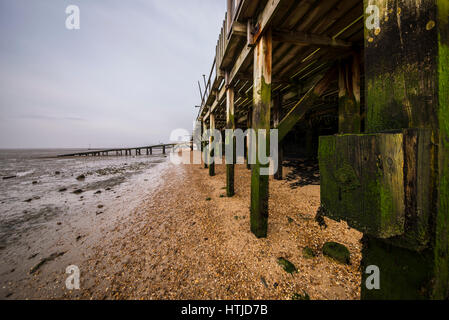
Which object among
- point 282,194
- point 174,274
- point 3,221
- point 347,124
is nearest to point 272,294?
point 174,274

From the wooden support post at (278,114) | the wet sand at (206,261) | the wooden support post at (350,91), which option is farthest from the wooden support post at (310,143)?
the wet sand at (206,261)

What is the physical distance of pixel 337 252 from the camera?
240cm

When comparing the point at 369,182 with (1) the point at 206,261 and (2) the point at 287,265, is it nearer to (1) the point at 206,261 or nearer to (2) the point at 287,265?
(2) the point at 287,265

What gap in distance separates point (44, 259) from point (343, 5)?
7274 mm

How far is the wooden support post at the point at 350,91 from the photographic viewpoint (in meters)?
3.60

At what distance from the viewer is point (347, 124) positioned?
12.2 feet

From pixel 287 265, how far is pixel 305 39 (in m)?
4.28

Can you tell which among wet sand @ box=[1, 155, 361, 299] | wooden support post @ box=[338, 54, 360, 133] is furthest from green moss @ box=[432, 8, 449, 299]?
wooden support post @ box=[338, 54, 360, 133]

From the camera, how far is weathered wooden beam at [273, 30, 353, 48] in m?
3.02

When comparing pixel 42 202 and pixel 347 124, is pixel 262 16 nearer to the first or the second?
pixel 347 124

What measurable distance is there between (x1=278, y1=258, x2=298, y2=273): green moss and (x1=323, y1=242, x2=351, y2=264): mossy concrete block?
2.15ft

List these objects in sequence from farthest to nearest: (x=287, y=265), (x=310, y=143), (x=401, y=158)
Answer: (x=310, y=143)
(x=287, y=265)
(x=401, y=158)

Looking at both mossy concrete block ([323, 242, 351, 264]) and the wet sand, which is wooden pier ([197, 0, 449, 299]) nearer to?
the wet sand

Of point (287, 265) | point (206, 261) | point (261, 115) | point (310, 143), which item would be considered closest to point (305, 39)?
point (261, 115)
